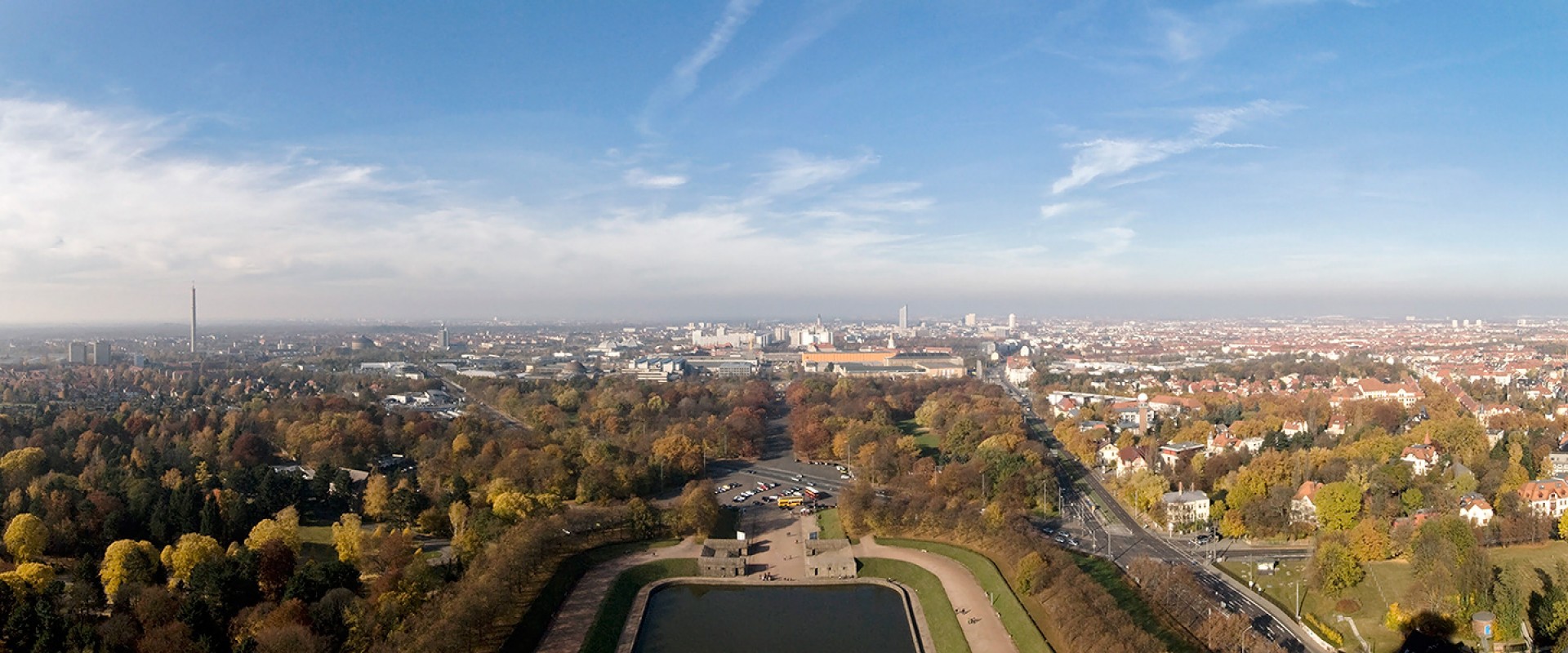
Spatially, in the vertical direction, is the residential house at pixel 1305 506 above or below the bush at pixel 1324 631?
above

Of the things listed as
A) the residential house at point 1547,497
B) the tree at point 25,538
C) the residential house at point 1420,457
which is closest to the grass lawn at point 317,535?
the tree at point 25,538

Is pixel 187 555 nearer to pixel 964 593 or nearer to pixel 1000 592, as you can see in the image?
pixel 964 593

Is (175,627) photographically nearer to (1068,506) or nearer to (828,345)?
(1068,506)

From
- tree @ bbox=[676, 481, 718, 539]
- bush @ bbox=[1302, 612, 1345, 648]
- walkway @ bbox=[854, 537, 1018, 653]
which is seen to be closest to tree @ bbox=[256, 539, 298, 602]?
tree @ bbox=[676, 481, 718, 539]

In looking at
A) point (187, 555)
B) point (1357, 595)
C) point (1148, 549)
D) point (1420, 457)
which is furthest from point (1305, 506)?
point (187, 555)

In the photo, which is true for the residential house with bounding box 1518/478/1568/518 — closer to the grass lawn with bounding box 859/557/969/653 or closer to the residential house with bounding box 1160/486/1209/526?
the residential house with bounding box 1160/486/1209/526

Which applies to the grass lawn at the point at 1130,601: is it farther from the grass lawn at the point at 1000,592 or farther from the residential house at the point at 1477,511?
the residential house at the point at 1477,511
